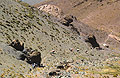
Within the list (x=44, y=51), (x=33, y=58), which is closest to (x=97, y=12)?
(x=44, y=51)

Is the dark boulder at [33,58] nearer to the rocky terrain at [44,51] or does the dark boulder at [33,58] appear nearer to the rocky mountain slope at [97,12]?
the rocky terrain at [44,51]

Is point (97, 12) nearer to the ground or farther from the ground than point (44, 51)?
farther from the ground

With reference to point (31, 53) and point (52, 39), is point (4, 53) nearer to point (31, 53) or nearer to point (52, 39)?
point (31, 53)

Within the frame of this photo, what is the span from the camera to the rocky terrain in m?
26.1

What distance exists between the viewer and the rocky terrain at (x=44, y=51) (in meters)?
26.1

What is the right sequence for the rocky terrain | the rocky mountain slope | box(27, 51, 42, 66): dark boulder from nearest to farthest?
the rocky terrain → box(27, 51, 42, 66): dark boulder → the rocky mountain slope

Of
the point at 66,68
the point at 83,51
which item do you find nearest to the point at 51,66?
the point at 66,68

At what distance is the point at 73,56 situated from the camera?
39125mm

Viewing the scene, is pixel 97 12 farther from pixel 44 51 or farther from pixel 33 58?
pixel 33 58

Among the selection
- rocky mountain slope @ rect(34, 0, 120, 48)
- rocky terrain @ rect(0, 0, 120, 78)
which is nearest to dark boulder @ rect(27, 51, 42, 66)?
rocky terrain @ rect(0, 0, 120, 78)

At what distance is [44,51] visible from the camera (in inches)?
1431

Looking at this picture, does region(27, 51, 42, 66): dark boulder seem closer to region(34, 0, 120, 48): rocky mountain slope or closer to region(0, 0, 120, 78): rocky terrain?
region(0, 0, 120, 78): rocky terrain

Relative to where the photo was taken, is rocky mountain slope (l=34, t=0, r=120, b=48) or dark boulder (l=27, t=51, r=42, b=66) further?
→ rocky mountain slope (l=34, t=0, r=120, b=48)

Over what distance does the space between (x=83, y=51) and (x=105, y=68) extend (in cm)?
1299
